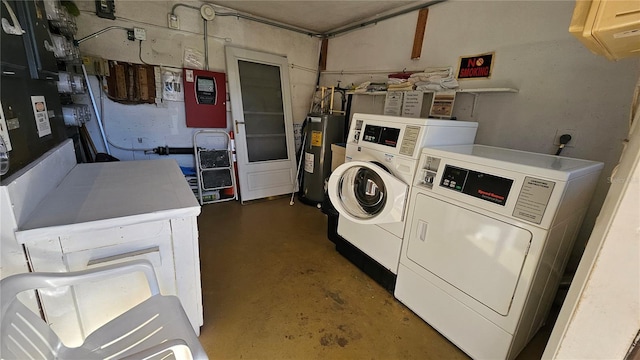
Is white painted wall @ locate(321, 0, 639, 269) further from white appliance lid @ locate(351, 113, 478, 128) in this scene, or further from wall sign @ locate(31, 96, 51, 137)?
wall sign @ locate(31, 96, 51, 137)

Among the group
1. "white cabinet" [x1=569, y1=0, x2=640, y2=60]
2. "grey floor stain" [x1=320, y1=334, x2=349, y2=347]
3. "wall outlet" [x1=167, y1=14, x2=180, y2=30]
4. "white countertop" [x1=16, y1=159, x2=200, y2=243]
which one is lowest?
"grey floor stain" [x1=320, y1=334, x2=349, y2=347]

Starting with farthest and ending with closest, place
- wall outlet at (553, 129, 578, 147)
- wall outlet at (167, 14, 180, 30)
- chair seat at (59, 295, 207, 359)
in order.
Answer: wall outlet at (167, 14, 180, 30), wall outlet at (553, 129, 578, 147), chair seat at (59, 295, 207, 359)

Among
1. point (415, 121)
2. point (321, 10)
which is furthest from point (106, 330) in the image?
point (321, 10)

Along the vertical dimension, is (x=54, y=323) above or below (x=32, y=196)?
below

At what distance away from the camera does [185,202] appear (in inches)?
48.8

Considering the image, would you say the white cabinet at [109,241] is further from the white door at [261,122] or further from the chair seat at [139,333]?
the white door at [261,122]

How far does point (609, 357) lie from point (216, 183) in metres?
3.42

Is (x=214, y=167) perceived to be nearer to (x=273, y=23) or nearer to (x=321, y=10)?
(x=273, y=23)

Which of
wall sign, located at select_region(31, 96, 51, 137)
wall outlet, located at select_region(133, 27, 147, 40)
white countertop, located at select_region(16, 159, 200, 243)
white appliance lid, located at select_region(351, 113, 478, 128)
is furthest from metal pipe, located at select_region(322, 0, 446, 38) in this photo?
wall sign, located at select_region(31, 96, 51, 137)

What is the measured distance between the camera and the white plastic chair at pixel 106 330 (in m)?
0.66

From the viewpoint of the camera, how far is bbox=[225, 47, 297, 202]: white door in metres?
3.35

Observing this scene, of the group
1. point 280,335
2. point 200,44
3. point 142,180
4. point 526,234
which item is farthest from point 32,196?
point 200,44

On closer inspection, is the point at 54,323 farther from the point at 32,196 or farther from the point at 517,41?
the point at 517,41

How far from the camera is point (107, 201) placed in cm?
119
